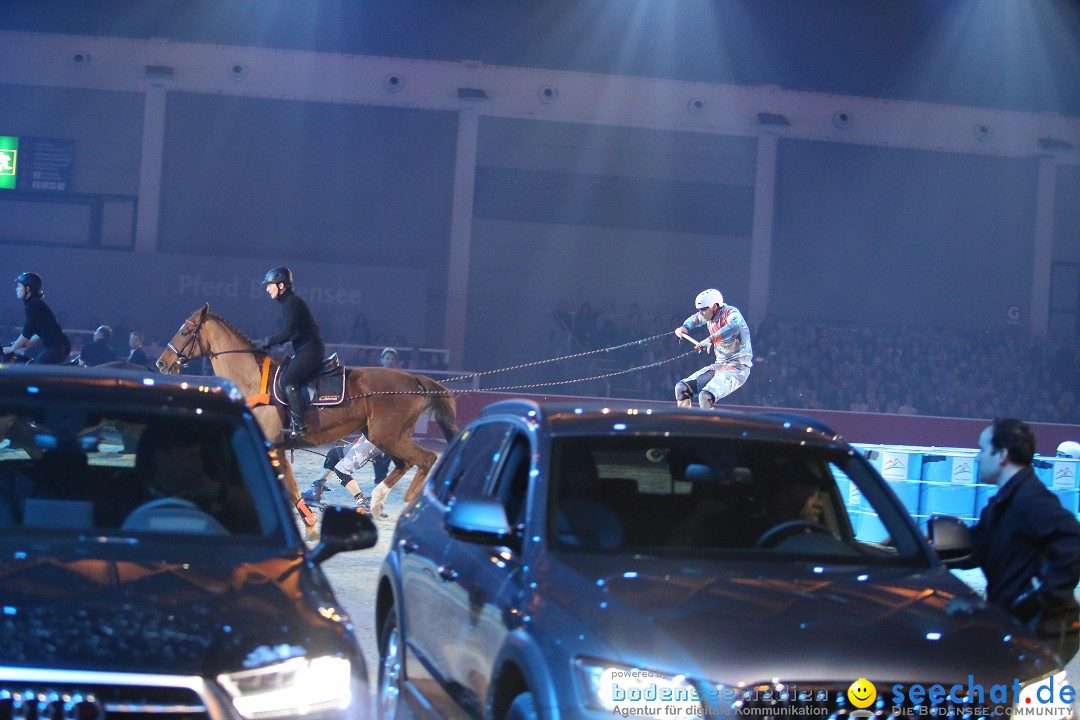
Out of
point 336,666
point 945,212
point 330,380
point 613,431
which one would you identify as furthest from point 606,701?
point 945,212

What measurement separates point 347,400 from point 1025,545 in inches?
356

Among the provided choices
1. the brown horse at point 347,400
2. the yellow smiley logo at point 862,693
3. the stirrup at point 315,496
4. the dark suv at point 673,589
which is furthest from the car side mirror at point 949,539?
the stirrup at point 315,496

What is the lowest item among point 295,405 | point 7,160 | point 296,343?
point 295,405

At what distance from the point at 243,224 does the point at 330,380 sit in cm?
1816

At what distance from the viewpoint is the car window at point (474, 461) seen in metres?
4.88

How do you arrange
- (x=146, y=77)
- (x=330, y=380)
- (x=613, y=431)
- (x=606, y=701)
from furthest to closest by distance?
(x=146, y=77)
(x=330, y=380)
(x=613, y=431)
(x=606, y=701)

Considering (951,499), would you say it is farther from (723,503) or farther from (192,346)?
(192,346)

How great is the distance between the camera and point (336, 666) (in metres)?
3.34

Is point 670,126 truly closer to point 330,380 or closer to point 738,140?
point 738,140

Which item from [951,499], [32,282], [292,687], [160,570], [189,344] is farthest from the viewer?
[32,282]

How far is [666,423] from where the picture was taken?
4625 mm

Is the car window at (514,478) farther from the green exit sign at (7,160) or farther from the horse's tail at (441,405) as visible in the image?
the green exit sign at (7,160)

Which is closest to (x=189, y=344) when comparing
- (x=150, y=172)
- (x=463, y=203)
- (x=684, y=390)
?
(x=684, y=390)

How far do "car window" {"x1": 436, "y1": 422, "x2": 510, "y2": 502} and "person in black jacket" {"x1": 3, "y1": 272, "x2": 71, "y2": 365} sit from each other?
11193 millimetres
